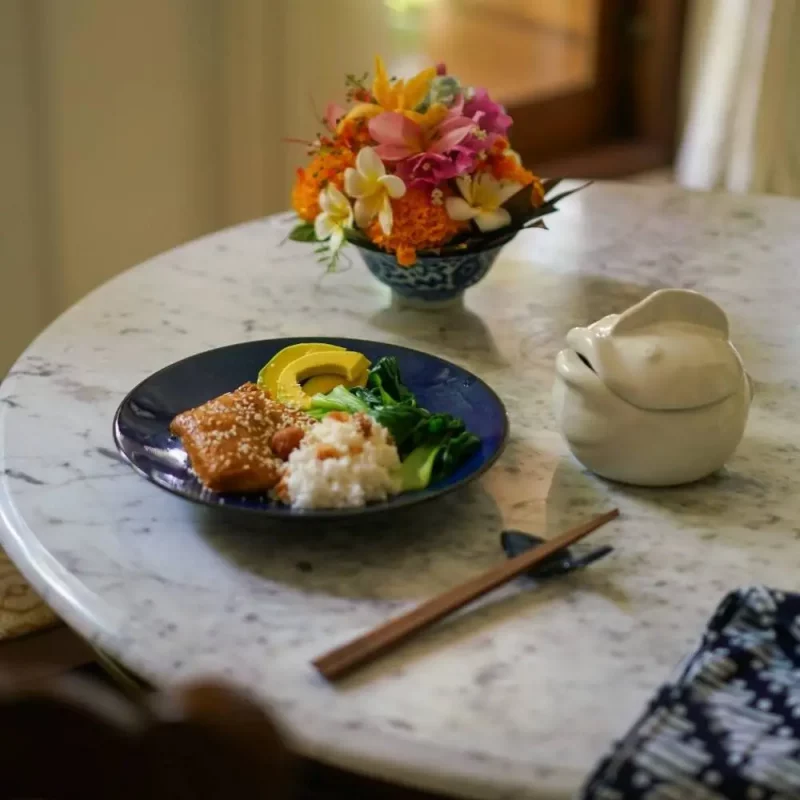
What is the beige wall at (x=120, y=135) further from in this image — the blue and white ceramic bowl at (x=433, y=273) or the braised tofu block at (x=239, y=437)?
the braised tofu block at (x=239, y=437)

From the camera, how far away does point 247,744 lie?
49 cm

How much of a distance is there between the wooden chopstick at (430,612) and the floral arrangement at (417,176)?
1.54ft

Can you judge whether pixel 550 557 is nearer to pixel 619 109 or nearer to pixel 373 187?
pixel 373 187

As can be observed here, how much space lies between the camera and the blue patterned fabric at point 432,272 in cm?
125

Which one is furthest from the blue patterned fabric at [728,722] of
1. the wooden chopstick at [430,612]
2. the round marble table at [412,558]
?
the wooden chopstick at [430,612]

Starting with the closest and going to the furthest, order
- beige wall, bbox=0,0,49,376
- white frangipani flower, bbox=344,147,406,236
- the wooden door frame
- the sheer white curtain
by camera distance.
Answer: white frangipani flower, bbox=344,147,406,236 → beige wall, bbox=0,0,49,376 → the sheer white curtain → the wooden door frame

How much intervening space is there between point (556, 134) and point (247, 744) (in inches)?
104

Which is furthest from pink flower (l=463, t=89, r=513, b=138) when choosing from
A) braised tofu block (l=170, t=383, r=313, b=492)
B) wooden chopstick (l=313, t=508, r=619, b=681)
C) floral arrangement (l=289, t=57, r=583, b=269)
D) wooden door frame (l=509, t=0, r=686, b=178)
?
wooden door frame (l=509, t=0, r=686, b=178)

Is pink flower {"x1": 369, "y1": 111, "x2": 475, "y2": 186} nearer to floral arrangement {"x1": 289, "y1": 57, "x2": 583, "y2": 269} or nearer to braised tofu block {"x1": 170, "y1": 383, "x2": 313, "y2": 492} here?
floral arrangement {"x1": 289, "y1": 57, "x2": 583, "y2": 269}

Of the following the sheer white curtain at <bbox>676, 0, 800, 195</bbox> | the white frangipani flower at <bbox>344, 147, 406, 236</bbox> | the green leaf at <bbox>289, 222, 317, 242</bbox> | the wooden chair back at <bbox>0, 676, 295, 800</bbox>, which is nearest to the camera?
the wooden chair back at <bbox>0, 676, 295, 800</bbox>

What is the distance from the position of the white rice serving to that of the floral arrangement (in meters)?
0.37

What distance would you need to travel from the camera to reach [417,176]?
46.7 inches

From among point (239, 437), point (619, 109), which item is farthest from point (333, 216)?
point (619, 109)

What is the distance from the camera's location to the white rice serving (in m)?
0.83
